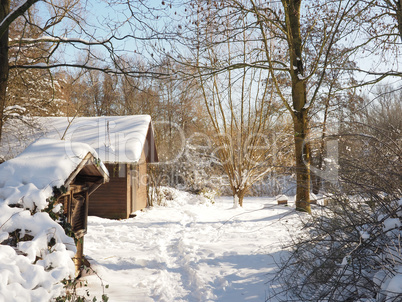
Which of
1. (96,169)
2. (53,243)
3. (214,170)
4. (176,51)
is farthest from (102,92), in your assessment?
(53,243)

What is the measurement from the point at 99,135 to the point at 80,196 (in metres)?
9.63

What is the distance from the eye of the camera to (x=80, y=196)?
5.75m

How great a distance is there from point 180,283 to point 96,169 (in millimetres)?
2438

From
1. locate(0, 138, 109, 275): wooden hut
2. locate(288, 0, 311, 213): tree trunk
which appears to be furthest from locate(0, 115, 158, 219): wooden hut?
locate(0, 138, 109, 275): wooden hut

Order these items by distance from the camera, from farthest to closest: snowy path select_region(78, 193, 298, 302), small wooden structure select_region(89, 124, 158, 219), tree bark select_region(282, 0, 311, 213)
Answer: small wooden structure select_region(89, 124, 158, 219) < tree bark select_region(282, 0, 311, 213) < snowy path select_region(78, 193, 298, 302)

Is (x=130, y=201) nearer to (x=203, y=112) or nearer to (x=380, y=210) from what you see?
(x=203, y=112)

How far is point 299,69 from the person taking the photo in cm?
979

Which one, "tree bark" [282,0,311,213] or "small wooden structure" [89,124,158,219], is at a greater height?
"tree bark" [282,0,311,213]

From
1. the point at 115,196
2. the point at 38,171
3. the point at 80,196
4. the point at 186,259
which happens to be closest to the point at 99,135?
the point at 115,196

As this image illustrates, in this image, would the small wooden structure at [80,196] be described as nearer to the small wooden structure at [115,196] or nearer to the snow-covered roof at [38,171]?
the snow-covered roof at [38,171]

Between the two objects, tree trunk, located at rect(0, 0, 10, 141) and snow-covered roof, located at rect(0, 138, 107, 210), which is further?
tree trunk, located at rect(0, 0, 10, 141)

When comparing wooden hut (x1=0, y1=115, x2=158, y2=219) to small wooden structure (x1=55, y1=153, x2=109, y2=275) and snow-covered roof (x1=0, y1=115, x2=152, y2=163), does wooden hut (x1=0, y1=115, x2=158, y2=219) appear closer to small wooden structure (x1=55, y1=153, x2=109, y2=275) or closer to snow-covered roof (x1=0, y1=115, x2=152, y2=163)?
snow-covered roof (x1=0, y1=115, x2=152, y2=163)

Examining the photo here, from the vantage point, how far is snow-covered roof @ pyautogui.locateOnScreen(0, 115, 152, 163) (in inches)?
535

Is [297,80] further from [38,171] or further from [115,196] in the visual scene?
[115,196]
